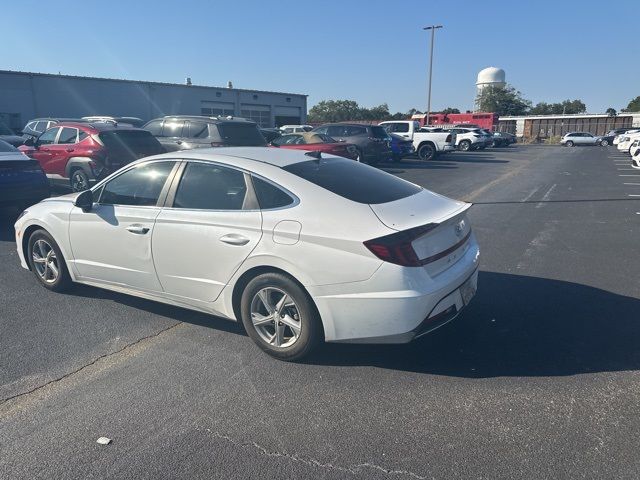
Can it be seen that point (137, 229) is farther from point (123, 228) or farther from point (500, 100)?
point (500, 100)

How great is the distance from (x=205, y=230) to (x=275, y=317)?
880 millimetres

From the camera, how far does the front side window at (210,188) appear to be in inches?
152

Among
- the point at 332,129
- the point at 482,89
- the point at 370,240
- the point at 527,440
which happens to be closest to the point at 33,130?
the point at 332,129

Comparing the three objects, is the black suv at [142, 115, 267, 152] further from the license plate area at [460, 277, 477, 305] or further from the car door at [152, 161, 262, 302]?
the license plate area at [460, 277, 477, 305]

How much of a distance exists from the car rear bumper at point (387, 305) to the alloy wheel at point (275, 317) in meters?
0.26

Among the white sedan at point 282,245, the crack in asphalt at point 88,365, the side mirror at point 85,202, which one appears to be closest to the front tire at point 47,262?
the white sedan at point 282,245

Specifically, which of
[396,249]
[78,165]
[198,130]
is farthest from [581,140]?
[396,249]

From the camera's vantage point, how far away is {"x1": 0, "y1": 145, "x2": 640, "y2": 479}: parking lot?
261 cm

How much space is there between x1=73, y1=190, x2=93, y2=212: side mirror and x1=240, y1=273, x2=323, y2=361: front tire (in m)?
1.92

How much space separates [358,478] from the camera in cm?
249

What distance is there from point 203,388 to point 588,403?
2.47 m

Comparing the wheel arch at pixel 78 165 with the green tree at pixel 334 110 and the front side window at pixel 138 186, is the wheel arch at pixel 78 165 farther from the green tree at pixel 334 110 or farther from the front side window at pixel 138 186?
the green tree at pixel 334 110

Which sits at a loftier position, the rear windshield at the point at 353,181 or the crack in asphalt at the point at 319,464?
the rear windshield at the point at 353,181

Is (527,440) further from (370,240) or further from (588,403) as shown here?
(370,240)
